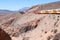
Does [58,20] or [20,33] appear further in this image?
[20,33]

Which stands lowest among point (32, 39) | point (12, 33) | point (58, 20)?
point (12, 33)

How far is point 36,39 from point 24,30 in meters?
8.00

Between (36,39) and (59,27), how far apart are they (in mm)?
3038

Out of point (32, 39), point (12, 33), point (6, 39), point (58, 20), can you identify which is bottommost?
point (12, 33)

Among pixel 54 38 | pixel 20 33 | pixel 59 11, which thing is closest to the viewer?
pixel 54 38

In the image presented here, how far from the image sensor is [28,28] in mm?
27656

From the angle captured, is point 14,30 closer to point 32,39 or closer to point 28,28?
point 28,28

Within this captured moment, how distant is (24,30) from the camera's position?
27703 mm

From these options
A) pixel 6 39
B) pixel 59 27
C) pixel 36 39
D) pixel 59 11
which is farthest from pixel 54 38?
pixel 6 39

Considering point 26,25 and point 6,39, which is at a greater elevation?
point 6,39

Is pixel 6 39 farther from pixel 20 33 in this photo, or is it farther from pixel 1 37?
pixel 20 33

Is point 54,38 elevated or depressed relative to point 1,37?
depressed

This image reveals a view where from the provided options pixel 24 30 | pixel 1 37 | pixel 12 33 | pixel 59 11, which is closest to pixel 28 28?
pixel 24 30

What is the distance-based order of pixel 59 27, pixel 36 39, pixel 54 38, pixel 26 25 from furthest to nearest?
1. pixel 26 25
2. pixel 36 39
3. pixel 59 27
4. pixel 54 38
